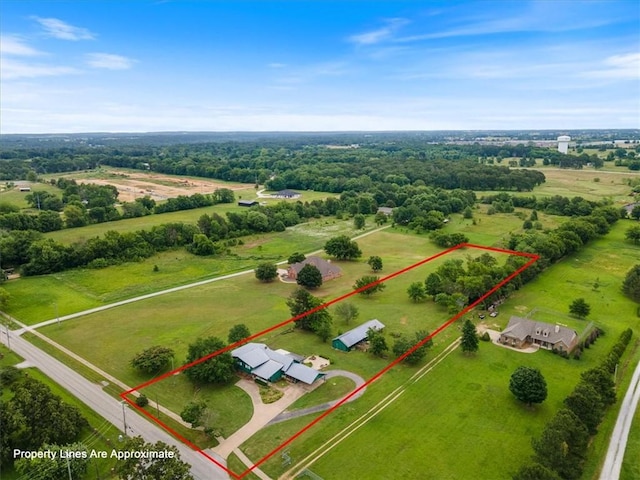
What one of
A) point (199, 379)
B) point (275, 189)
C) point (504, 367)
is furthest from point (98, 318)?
point (275, 189)

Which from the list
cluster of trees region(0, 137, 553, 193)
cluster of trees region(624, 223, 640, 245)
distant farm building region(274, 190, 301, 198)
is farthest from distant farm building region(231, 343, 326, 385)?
cluster of trees region(0, 137, 553, 193)

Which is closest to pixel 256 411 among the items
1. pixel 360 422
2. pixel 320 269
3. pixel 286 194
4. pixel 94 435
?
pixel 360 422

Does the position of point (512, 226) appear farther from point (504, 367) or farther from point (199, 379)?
point (199, 379)

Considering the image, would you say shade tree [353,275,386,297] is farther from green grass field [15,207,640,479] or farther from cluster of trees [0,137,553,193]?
cluster of trees [0,137,553,193]

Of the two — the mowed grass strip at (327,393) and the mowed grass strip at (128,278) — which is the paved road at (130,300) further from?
the mowed grass strip at (327,393)

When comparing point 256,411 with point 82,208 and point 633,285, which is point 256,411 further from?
point 82,208

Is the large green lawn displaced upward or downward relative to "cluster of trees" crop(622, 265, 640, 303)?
downward
